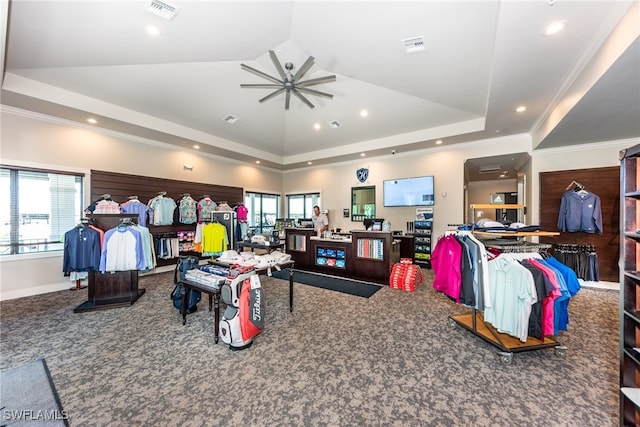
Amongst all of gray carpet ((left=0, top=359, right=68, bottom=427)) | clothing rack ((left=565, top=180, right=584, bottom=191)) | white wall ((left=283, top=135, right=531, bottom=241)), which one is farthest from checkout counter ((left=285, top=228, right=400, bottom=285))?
gray carpet ((left=0, top=359, right=68, bottom=427))

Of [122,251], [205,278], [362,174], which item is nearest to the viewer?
[205,278]

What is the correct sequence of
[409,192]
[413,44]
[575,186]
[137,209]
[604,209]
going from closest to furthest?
[413,44] → [604,209] → [575,186] → [137,209] → [409,192]

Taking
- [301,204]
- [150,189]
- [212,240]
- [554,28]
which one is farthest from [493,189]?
[150,189]

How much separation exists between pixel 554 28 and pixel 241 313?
429cm

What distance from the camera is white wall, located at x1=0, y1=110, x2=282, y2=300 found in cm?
407

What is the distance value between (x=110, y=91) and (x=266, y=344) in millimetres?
4909

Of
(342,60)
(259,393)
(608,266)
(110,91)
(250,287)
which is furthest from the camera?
(608,266)

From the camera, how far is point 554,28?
230cm

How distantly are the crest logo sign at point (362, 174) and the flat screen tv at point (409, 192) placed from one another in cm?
68

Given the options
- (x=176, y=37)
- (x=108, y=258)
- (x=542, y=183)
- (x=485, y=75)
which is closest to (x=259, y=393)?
(x=108, y=258)

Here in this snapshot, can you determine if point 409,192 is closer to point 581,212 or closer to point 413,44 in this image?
point 581,212

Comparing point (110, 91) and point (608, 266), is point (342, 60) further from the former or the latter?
point (608, 266)

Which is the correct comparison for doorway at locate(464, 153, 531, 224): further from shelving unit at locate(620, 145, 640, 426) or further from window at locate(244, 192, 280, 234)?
window at locate(244, 192, 280, 234)

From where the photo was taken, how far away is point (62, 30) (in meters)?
2.73
